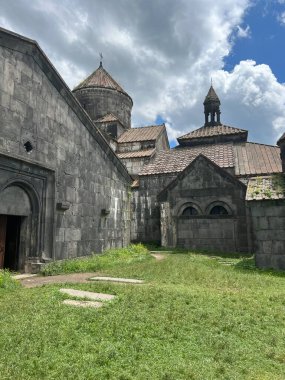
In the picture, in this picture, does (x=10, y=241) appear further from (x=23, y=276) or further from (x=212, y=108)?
(x=212, y=108)

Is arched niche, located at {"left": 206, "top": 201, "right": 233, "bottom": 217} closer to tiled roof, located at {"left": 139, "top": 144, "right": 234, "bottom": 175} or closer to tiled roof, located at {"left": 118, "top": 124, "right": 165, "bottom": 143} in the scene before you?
tiled roof, located at {"left": 139, "top": 144, "right": 234, "bottom": 175}

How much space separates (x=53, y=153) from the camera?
10656 mm

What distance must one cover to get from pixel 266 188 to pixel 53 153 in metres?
7.83

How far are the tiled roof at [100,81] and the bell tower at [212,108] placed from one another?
8.86 meters

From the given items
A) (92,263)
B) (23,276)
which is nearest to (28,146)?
(23,276)

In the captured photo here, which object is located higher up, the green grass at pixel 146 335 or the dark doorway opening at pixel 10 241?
the dark doorway opening at pixel 10 241

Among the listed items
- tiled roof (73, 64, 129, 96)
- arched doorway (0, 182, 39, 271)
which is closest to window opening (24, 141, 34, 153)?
arched doorway (0, 182, 39, 271)

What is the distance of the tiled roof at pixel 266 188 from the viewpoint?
1045 cm

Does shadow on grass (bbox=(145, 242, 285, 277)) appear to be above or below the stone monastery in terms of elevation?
below

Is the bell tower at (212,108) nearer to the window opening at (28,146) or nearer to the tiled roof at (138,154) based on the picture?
the tiled roof at (138,154)

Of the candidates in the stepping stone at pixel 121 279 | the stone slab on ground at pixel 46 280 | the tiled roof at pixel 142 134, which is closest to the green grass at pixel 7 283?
the stone slab on ground at pixel 46 280

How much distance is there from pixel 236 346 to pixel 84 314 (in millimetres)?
2258

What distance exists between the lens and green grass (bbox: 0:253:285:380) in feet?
10.1

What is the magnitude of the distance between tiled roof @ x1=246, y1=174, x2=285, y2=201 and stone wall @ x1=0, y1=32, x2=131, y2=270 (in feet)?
21.3
